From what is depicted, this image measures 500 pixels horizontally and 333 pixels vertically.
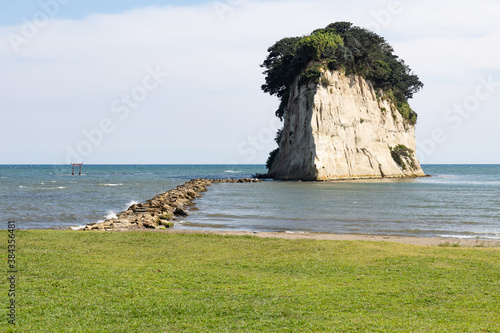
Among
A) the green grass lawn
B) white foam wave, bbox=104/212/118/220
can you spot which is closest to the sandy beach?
the green grass lawn

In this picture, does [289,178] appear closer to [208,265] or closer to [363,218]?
[363,218]

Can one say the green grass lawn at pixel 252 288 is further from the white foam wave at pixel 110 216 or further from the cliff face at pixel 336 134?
the cliff face at pixel 336 134

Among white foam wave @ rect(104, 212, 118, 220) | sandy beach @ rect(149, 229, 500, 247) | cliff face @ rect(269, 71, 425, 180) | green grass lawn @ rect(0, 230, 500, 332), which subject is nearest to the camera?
green grass lawn @ rect(0, 230, 500, 332)

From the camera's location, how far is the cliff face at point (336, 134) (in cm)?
7181

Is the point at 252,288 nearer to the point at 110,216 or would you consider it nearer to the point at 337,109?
the point at 110,216

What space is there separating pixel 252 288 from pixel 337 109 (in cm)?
6588

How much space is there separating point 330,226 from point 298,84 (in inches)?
2005

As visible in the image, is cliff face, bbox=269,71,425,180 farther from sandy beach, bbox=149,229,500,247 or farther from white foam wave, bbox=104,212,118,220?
sandy beach, bbox=149,229,500,247

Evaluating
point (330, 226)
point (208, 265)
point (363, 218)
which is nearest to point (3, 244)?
point (208, 265)

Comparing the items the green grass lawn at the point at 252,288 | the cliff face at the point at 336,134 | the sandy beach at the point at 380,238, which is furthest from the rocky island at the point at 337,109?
A: the green grass lawn at the point at 252,288

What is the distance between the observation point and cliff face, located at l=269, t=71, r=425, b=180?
236 feet

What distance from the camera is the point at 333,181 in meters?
71.4

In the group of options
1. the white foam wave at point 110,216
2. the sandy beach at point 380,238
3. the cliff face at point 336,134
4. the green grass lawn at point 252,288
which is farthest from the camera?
the cliff face at point 336,134

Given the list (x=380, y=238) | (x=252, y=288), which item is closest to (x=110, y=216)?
(x=380, y=238)
